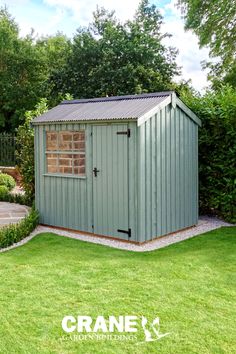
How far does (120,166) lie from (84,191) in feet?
3.50

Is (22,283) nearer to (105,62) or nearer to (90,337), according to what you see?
(90,337)

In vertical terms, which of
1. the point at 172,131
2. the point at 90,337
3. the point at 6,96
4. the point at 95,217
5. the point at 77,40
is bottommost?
the point at 90,337

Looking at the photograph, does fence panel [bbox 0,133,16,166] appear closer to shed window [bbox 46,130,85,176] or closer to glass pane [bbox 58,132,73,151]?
shed window [bbox 46,130,85,176]

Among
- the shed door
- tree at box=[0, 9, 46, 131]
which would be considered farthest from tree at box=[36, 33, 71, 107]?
the shed door

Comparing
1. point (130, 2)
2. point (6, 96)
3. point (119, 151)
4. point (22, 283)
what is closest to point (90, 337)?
point (22, 283)

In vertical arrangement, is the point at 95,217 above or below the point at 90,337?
above

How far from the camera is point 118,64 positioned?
25625 millimetres

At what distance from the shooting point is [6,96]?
29422mm

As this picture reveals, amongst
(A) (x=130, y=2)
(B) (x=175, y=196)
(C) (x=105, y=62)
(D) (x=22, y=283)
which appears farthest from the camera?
(A) (x=130, y=2)

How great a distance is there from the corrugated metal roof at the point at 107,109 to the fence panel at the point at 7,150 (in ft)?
27.9

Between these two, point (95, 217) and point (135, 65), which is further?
point (135, 65)

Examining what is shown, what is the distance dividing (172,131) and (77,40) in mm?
20639

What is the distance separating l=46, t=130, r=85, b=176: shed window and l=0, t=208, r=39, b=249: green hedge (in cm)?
119

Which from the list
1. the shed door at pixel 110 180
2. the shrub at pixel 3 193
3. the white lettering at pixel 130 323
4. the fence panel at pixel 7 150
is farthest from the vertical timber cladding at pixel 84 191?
the fence panel at pixel 7 150
